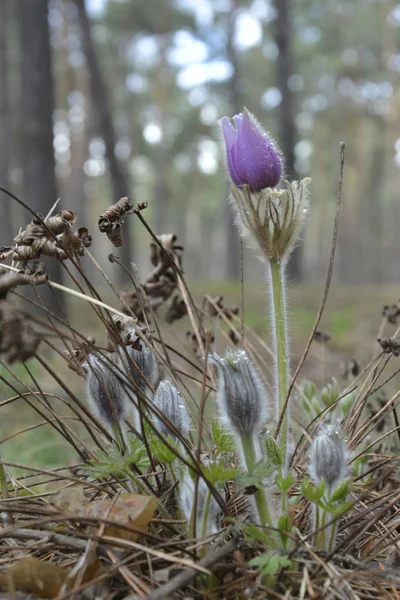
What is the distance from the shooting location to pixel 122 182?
7.30 m

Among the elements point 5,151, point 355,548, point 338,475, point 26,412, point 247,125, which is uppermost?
Result: point 5,151

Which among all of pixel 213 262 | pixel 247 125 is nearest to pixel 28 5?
pixel 247 125

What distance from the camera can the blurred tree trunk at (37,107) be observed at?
4793 mm

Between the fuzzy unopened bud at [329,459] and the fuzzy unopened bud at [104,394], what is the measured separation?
0.39m

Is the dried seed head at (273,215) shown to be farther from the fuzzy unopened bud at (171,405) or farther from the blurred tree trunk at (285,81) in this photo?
the blurred tree trunk at (285,81)

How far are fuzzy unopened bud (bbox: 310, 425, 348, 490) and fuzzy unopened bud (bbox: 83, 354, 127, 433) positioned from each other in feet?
1.29

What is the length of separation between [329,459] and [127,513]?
35 cm

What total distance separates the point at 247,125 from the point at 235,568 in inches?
31.3

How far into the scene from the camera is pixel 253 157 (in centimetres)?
110

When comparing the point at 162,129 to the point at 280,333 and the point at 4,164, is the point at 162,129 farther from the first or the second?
the point at 280,333

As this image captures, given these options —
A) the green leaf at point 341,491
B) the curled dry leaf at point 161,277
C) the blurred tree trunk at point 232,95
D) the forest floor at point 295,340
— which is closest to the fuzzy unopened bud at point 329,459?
the green leaf at point 341,491

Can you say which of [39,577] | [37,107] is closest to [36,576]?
[39,577]

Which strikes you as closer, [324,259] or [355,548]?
[355,548]

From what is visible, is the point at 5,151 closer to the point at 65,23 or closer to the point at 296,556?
the point at 65,23
